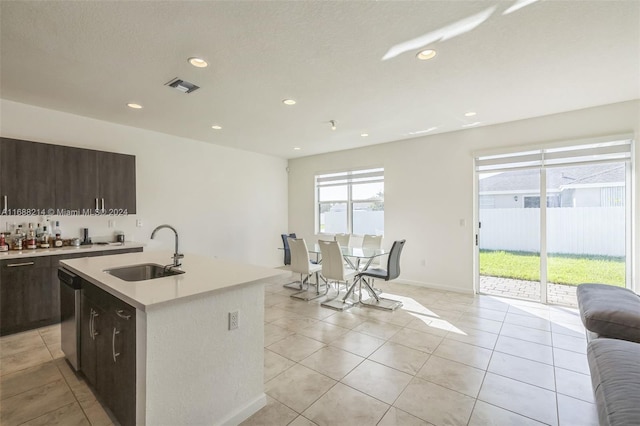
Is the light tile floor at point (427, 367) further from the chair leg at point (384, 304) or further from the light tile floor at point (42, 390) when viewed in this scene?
the light tile floor at point (42, 390)

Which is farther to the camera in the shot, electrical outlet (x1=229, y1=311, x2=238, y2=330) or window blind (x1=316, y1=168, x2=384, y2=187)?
window blind (x1=316, y1=168, x2=384, y2=187)

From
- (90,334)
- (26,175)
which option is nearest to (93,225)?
(26,175)

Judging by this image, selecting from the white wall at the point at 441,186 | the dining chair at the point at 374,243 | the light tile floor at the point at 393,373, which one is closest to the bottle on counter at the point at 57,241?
the light tile floor at the point at 393,373

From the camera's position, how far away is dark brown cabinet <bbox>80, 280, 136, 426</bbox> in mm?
1546

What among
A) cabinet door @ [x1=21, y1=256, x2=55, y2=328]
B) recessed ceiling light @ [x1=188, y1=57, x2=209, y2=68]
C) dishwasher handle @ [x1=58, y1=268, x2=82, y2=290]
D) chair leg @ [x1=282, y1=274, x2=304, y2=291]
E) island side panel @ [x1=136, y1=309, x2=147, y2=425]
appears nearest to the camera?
island side panel @ [x1=136, y1=309, x2=147, y2=425]

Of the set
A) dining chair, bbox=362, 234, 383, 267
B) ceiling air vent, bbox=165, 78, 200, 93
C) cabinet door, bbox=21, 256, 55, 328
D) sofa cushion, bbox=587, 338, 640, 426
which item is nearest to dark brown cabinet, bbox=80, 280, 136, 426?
cabinet door, bbox=21, 256, 55, 328

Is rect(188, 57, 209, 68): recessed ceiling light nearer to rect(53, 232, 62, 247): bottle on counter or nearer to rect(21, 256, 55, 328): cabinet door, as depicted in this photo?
rect(21, 256, 55, 328): cabinet door

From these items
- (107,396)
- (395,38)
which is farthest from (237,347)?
(395,38)

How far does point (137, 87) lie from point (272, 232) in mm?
4344

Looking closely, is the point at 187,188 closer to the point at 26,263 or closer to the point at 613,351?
the point at 26,263

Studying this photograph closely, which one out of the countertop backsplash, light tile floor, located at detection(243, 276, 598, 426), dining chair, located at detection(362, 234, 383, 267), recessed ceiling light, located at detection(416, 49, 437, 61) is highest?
recessed ceiling light, located at detection(416, 49, 437, 61)

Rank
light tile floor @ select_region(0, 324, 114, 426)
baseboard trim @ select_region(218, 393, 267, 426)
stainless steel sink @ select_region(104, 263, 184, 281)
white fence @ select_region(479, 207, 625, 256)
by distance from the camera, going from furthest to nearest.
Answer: white fence @ select_region(479, 207, 625, 256) < stainless steel sink @ select_region(104, 263, 184, 281) < light tile floor @ select_region(0, 324, 114, 426) < baseboard trim @ select_region(218, 393, 267, 426)

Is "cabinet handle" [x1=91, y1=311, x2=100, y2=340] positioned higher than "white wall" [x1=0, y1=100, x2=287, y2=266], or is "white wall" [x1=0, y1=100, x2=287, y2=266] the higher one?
"white wall" [x1=0, y1=100, x2=287, y2=266]

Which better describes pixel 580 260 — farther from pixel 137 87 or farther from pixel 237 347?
pixel 137 87
